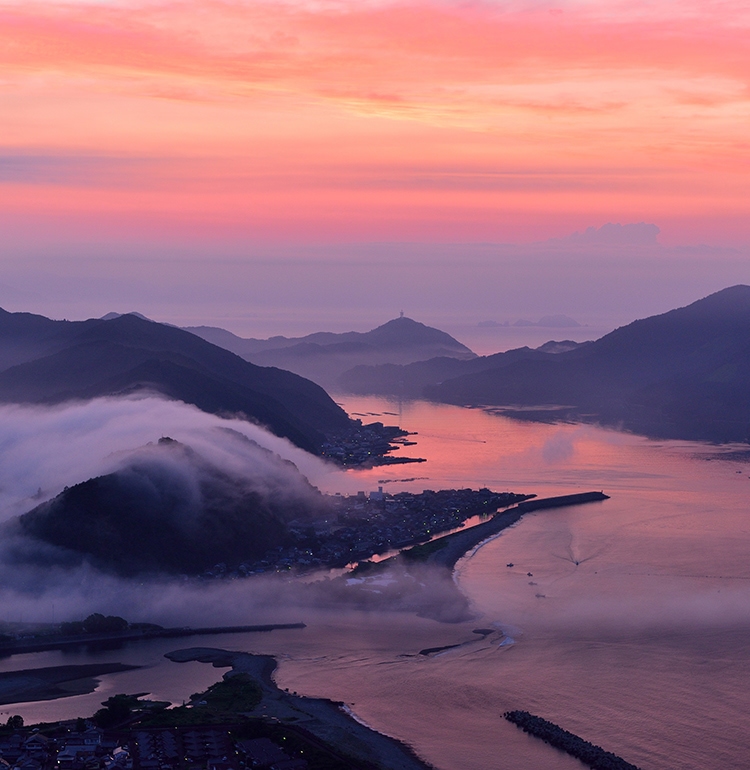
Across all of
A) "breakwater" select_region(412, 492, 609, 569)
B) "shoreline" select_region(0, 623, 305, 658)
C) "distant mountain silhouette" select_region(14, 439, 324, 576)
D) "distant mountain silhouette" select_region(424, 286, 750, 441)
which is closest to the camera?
"shoreline" select_region(0, 623, 305, 658)

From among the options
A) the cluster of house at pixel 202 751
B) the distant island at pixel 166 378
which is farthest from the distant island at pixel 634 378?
the cluster of house at pixel 202 751

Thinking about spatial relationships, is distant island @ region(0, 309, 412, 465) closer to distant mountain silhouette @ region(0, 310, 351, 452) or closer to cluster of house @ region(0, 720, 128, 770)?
distant mountain silhouette @ region(0, 310, 351, 452)

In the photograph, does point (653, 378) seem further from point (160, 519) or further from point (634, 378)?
point (160, 519)

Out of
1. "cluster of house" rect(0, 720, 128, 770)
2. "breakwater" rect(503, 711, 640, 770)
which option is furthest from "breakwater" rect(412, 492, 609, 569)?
"cluster of house" rect(0, 720, 128, 770)

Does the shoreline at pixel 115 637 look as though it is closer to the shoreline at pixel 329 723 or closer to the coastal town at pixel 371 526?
the shoreline at pixel 329 723

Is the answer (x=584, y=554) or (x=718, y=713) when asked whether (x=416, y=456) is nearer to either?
(x=584, y=554)

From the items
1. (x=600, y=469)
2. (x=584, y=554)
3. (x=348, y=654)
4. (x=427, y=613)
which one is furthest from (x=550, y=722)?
(x=600, y=469)
